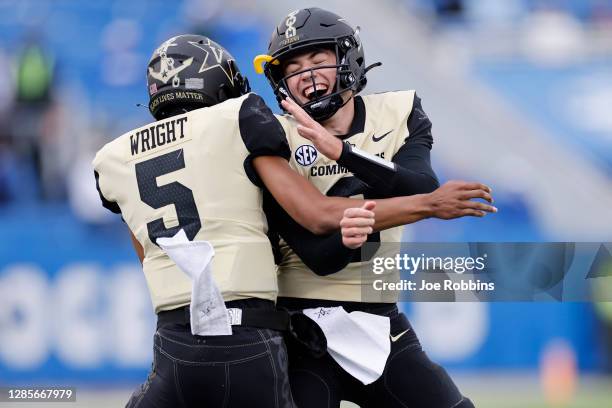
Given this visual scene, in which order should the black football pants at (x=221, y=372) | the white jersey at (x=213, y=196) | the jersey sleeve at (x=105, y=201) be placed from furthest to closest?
1. the jersey sleeve at (x=105, y=201)
2. the white jersey at (x=213, y=196)
3. the black football pants at (x=221, y=372)

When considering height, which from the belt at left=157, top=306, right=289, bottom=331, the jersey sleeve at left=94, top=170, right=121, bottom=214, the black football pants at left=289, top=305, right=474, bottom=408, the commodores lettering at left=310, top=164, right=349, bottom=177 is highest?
the commodores lettering at left=310, top=164, right=349, bottom=177

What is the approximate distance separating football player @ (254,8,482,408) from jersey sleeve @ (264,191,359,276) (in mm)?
49

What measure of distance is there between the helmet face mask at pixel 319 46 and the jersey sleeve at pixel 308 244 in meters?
0.45

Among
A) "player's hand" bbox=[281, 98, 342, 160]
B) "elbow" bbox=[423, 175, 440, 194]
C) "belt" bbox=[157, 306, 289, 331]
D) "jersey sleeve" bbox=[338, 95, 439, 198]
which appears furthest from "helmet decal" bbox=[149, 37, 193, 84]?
"elbow" bbox=[423, 175, 440, 194]

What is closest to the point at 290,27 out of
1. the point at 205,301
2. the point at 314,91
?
the point at 314,91

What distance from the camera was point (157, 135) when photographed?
Result: 3.80 meters

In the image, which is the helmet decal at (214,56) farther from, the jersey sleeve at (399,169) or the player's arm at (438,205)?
the player's arm at (438,205)

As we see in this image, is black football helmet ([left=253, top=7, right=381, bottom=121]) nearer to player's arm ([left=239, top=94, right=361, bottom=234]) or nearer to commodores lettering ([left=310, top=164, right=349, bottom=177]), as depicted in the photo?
commodores lettering ([left=310, top=164, right=349, bottom=177])

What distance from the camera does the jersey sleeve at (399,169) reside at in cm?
376

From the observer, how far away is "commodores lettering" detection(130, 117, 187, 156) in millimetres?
3762

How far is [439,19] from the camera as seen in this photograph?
11531mm

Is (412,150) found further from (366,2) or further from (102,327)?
(366,2)

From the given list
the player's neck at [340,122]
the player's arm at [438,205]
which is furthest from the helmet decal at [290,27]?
the player's arm at [438,205]

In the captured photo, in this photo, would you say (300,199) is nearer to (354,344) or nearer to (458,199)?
(458,199)
